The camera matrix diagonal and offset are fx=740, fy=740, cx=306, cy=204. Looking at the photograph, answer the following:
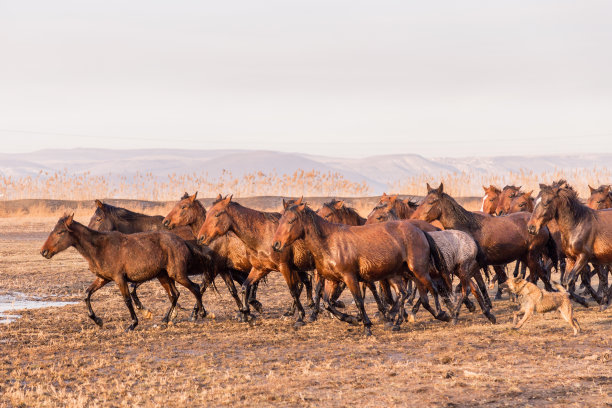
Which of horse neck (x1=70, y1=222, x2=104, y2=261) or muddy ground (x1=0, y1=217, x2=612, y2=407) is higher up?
horse neck (x1=70, y1=222, x2=104, y2=261)

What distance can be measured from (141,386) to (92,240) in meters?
4.07

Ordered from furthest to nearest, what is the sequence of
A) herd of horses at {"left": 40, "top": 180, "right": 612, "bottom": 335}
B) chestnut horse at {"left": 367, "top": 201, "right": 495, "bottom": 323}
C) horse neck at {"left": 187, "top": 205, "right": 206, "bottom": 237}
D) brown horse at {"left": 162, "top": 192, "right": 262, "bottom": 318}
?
horse neck at {"left": 187, "top": 205, "right": 206, "bottom": 237}
brown horse at {"left": 162, "top": 192, "right": 262, "bottom": 318}
chestnut horse at {"left": 367, "top": 201, "right": 495, "bottom": 323}
herd of horses at {"left": 40, "top": 180, "right": 612, "bottom": 335}

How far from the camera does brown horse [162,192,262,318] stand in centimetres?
1179

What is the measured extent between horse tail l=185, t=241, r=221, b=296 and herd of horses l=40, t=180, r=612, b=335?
2cm

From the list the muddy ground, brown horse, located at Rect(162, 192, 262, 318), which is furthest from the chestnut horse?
brown horse, located at Rect(162, 192, 262, 318)

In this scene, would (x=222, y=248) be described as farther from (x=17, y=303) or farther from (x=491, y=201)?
(x=491, y=201)

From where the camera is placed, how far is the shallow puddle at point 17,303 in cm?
1186

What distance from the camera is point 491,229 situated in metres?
12.0

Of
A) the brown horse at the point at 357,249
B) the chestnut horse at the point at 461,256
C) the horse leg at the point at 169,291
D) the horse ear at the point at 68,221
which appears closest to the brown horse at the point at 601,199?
the chestnut horse at the point at 461,256

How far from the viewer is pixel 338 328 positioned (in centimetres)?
1029

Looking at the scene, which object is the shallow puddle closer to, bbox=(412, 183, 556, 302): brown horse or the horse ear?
the horse ear

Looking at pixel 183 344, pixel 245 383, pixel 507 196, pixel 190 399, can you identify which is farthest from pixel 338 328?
pixel 507 196

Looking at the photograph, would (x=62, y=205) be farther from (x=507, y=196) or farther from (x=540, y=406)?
(x=540, y=406)

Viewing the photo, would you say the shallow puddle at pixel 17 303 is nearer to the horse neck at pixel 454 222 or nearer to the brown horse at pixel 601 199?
the horse neck at pixel 454 222
